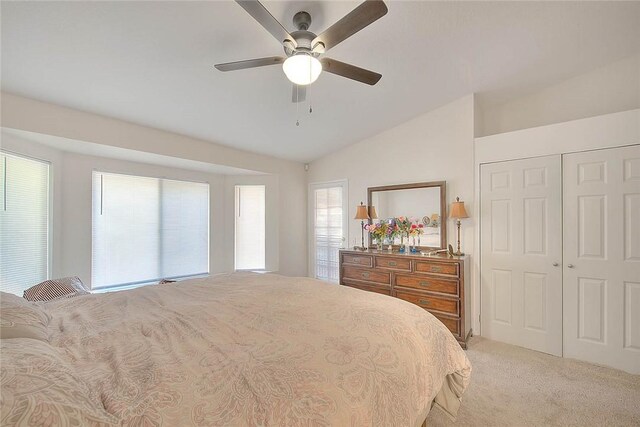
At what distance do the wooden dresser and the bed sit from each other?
139cm

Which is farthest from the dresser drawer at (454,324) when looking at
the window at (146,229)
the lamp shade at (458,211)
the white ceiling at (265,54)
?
the window at (146,229)

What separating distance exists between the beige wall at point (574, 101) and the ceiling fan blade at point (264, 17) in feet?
9.44

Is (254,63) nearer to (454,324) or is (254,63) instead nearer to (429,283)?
(429,283)

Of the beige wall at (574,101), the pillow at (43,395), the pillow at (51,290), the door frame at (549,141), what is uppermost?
the beige wall at (574,101)

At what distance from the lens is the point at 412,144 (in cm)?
383

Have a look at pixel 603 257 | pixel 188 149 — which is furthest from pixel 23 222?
pixel 603 257

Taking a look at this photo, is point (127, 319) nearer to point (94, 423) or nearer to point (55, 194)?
point (94, 423)

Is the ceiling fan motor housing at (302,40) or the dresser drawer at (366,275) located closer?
the ceiling fan motor housing at (302,40)

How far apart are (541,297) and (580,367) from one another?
658mm

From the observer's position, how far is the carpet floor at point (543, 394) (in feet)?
6.19

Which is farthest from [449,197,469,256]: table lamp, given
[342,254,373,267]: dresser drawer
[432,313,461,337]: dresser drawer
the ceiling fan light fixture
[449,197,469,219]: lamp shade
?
the ceiling fan light fixture

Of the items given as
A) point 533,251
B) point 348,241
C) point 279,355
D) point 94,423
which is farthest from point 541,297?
point 94,423

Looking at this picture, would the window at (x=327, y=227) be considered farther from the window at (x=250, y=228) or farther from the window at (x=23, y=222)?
the window at (x=23, y=222)

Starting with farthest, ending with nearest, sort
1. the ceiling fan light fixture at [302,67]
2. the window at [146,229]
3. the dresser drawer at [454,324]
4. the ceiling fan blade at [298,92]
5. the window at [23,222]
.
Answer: the window at [146,229]
the dresser drawer at [454,324]
the window at [23,222]
the ceiling fan blade at [298,92]
the ceiling fan light fixture at [302,67]
